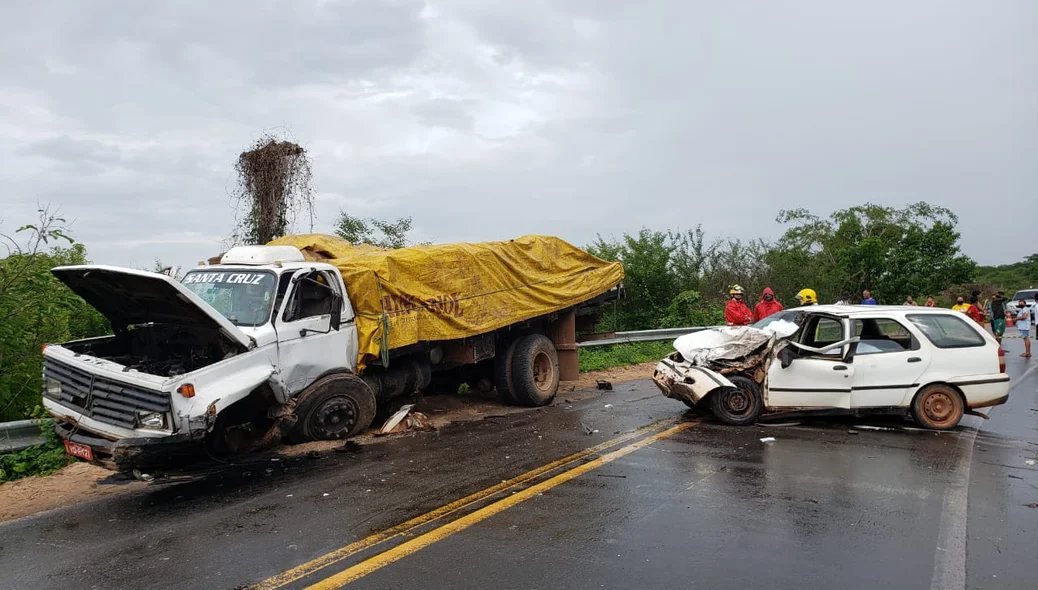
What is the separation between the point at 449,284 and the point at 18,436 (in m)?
5.12

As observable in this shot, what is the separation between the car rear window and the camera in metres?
8.64

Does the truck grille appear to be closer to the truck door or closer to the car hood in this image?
the truck door

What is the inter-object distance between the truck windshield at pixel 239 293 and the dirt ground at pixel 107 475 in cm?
153

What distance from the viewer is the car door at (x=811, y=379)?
8.58m

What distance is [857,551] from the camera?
177 inches

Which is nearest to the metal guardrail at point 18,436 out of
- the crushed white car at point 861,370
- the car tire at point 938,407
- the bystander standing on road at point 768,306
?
the crushed white car at point 861,370

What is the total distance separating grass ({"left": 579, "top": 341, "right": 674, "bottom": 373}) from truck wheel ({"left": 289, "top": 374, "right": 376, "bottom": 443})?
7.50 m

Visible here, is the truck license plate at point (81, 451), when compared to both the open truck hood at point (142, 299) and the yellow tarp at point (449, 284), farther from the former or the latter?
the yellow tarp at point (449, 284)

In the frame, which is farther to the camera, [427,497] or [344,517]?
[427,497]

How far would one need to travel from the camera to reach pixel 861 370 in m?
8.58

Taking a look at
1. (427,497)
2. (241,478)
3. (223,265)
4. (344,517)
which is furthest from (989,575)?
(223,265)

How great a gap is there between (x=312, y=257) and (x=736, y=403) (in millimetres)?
5857

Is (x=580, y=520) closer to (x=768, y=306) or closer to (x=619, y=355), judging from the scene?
(x=768, y=306)

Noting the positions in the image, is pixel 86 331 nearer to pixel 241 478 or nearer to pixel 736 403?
pixel 241 478
